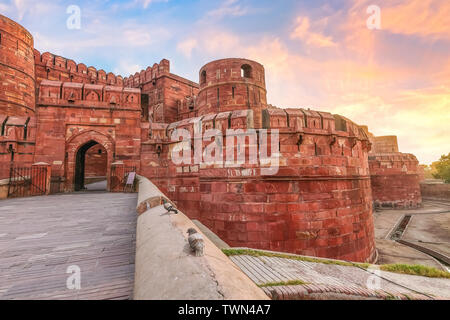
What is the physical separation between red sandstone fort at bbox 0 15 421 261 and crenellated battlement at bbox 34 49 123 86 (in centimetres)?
223

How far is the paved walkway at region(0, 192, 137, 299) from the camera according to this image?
150 centimetres

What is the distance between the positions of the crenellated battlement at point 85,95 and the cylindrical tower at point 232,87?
12.5 ft

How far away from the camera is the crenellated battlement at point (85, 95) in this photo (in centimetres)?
863

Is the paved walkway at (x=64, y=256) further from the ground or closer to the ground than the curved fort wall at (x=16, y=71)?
closer to the ground

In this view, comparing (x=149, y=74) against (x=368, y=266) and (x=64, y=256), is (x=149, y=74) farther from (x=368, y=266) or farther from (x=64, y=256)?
(x=368, y=266)

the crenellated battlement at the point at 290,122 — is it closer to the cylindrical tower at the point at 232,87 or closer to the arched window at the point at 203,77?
the cylindrical tower at the point at 232,87

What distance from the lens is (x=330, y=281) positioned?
2293 mm

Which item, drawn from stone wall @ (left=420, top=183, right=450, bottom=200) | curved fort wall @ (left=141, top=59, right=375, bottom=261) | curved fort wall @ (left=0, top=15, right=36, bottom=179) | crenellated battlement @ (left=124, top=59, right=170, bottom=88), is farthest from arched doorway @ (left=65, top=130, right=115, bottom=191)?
stone wall @ (left=420, top=183, right=450, bottom=200)

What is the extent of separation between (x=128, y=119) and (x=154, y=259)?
9126mm

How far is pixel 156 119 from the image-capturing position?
55.2 feet

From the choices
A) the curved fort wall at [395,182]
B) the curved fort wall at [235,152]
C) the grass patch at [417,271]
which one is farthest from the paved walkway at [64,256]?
the curved fort wall at [395,182]

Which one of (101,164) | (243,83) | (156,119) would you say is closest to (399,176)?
(243,83)

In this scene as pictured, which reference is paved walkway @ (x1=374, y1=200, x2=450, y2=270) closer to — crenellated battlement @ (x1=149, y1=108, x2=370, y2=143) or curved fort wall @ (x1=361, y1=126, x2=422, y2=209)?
curved fort wall @ (x1=361, y1=126, x2=422, y2=209)
